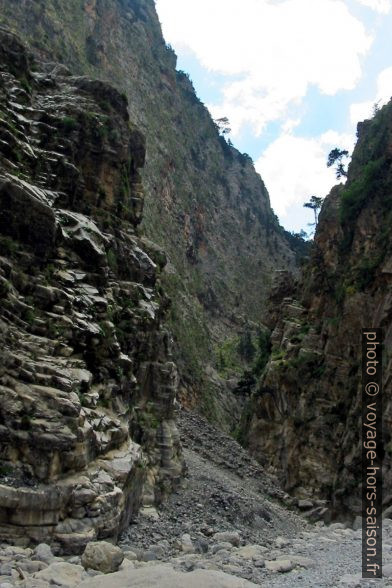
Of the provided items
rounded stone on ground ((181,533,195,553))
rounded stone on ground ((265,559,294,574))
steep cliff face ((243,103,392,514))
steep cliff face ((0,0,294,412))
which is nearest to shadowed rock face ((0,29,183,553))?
rounded stone on ground ((181,533,195,553))

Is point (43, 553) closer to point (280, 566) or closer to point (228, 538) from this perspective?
point (280, 566)

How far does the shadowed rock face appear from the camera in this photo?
35.1 feet

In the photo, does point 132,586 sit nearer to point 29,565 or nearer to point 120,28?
point 29,565

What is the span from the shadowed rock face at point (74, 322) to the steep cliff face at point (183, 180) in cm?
2617

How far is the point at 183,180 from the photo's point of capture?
7669cm

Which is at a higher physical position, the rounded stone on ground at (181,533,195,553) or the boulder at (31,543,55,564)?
the boulder at (31,543,55,564)

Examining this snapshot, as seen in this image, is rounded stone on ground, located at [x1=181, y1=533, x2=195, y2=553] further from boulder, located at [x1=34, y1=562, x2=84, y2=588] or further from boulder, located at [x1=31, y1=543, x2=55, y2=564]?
boulder, located at [x1=34, y1=562, x2=84, y2=588]

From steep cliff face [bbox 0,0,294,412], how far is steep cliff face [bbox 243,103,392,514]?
11.3 m

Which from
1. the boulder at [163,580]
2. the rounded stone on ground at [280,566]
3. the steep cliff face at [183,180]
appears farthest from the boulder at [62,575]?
the steep cliff face at [183,180]

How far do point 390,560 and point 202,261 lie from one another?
216 feet

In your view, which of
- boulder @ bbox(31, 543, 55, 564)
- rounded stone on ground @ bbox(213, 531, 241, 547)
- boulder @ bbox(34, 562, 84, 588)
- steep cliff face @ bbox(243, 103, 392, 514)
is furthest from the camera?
steep cliff face @ bbox(243, 103, 392, 514)

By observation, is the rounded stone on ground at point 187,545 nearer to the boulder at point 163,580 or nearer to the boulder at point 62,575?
the boulder at point 62,575

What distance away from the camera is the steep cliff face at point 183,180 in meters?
57.7

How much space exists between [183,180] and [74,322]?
6429 cm
